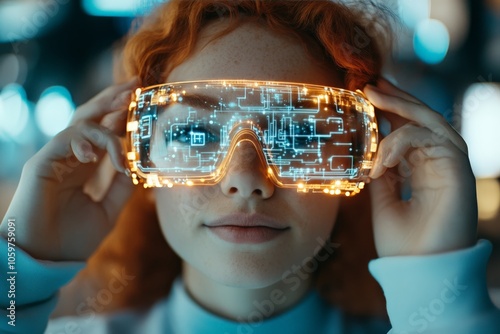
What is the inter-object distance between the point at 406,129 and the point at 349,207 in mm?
323

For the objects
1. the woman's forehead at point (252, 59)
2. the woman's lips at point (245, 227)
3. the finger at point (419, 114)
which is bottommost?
the woman's lips at point (245, 227)

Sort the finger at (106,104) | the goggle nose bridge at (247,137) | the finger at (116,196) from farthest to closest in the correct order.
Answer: the finger at (116,196)
the finger at (106,104)
the goggle nose bridge at (247,137)

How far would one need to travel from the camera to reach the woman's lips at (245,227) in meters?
0.92

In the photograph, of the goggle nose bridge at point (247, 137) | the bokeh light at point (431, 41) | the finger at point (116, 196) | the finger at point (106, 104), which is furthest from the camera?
the bokeh light at point (431, 41)

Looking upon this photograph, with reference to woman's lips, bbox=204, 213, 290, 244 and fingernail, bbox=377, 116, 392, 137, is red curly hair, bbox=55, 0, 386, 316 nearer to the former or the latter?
fingernail, bbox=377, 116, 392, 137

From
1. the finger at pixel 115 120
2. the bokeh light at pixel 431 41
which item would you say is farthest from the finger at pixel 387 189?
the finger at pixel 115 120

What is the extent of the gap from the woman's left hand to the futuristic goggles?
1.6 inches

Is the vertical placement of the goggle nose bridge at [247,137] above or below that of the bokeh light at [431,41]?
below

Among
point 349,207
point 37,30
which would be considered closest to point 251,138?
point 349,207

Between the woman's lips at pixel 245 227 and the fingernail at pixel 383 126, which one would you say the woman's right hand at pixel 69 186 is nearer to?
the woman's lips at pixel 245 227

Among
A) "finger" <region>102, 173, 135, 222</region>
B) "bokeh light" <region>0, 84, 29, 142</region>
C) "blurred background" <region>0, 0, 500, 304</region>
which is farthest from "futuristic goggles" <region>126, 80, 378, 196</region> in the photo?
"bokeh light" <region>0, 84, 29, 142</region>

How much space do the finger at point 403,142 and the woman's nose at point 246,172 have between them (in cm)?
21

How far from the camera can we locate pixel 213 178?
0.89m

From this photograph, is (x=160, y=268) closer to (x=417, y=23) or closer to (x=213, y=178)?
(x=213, y=178)
